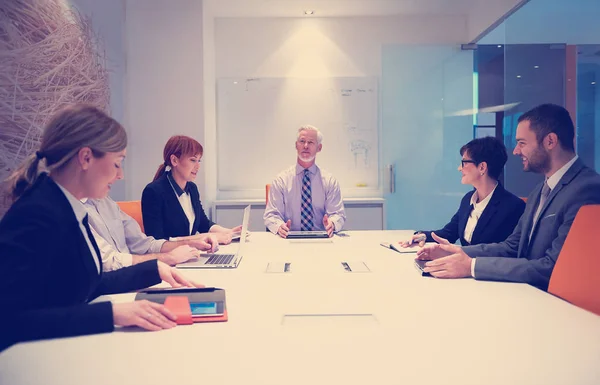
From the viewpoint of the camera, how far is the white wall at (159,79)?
15.0 feet

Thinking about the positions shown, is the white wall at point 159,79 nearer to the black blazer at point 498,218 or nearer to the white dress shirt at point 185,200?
the white dress shirt at point 185,200

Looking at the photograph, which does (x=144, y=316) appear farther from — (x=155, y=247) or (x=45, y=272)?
(x=155, y=247)

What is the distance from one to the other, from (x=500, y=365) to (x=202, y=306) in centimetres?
80

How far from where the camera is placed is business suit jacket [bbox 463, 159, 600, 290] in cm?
175

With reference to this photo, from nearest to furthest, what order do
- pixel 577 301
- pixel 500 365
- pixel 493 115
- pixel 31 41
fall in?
pixel 500 365
pixel 577 301
pixel 31 41
pixel 493 115

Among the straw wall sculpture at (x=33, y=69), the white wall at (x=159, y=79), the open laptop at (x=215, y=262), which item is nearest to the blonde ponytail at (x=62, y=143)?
the open laptop at (x=215, y=262)

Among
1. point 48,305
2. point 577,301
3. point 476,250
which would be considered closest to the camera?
point 48,305

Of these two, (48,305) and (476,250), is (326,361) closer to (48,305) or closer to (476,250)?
(48,305)

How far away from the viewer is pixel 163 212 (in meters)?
2.92

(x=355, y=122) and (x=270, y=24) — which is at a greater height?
(x=270, y=24)

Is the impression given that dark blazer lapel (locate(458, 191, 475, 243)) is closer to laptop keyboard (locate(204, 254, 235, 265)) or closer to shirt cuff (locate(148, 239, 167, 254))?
laptop keyboard (locate(204, 254, 235, 265))

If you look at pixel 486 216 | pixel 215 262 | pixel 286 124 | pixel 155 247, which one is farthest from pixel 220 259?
pixel 286 124

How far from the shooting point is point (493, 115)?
5.10 metres

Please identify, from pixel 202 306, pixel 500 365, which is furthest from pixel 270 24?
pixel 500 365
